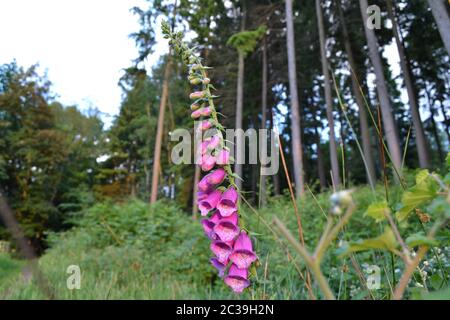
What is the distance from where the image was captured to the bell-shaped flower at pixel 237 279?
0.80 meters

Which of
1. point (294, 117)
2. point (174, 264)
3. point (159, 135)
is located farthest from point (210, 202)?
point (159, 135)

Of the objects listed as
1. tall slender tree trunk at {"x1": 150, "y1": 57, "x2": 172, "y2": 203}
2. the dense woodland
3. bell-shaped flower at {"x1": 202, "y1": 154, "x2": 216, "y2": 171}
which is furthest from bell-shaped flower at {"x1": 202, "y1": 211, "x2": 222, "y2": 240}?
tall slender tree trunk at {"x1": 150, "y1": 57, "x2": 172, "y2": 203}

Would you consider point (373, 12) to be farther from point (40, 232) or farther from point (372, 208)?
point (40, 232)

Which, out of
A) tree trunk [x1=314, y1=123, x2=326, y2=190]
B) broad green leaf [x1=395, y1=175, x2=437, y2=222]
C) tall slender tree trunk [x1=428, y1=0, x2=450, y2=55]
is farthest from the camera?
tree trunk [x1=314, y1=123, x2=326, y2=190]

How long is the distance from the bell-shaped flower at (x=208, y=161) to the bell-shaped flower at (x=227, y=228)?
0.45 feet

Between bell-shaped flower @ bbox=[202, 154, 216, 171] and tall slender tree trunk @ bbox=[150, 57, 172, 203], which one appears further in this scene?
tall slender tree trunk @ bbox=[150, 57, 172, 203]

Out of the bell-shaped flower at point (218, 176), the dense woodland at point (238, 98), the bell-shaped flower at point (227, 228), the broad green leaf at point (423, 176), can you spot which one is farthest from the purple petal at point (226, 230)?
the dense woodland at point (238, 98)

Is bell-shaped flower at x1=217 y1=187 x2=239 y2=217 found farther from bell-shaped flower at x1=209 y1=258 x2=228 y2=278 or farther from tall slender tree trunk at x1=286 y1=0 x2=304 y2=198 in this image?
tall slender tree trunk at x1=286 y1=0 x2=304 y2=198

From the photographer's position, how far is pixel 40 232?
67.7 feet

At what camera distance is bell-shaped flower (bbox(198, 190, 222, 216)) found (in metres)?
0.88

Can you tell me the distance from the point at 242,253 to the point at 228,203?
12 centimetres

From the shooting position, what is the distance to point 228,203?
0.83 m

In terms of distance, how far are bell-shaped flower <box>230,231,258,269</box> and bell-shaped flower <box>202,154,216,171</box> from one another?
0.62 ft

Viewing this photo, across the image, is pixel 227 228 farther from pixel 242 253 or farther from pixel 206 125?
pixel 206 125
